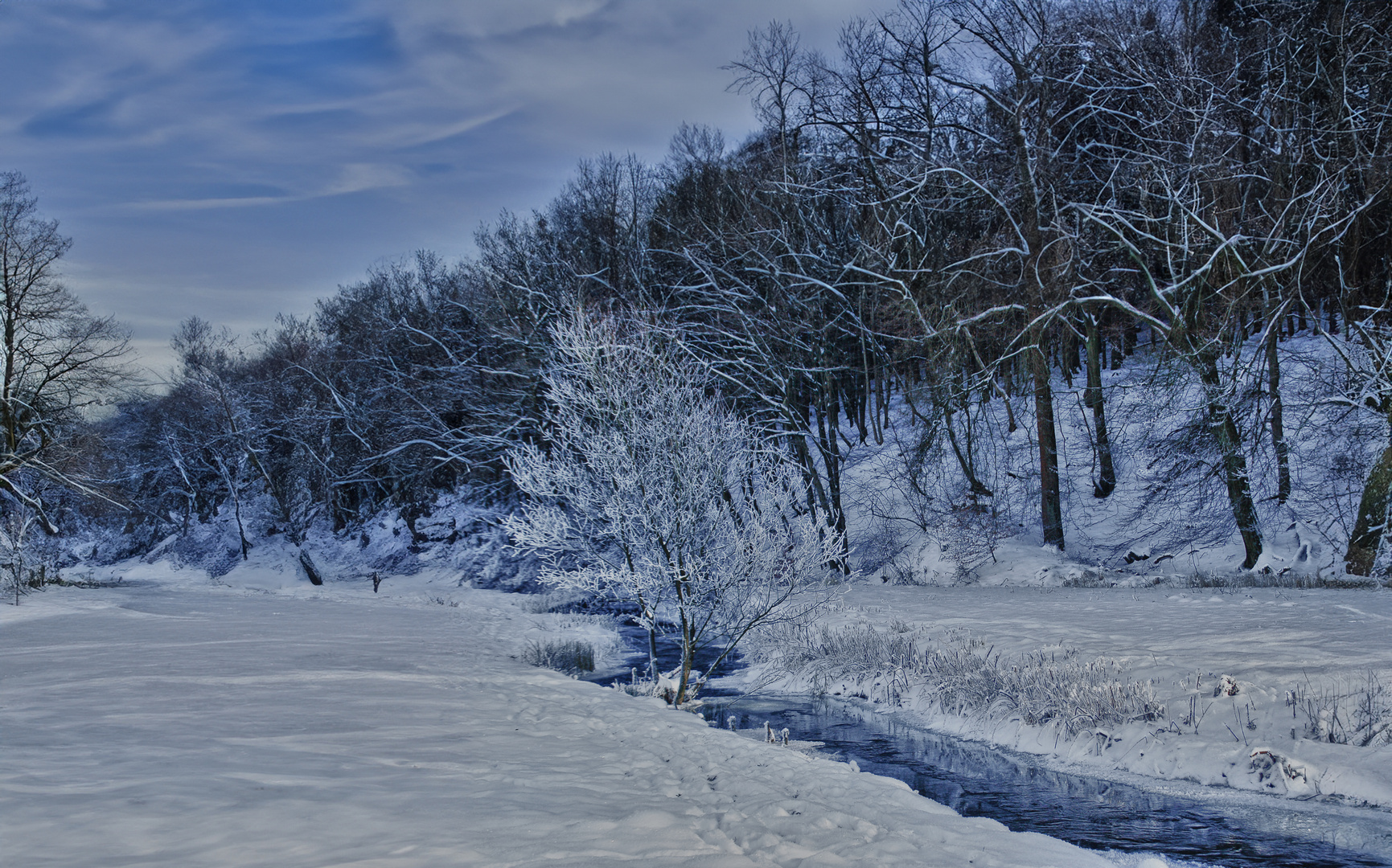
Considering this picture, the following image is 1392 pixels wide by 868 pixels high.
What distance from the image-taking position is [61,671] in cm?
1002

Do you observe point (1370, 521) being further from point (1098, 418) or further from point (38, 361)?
point (38, 361)

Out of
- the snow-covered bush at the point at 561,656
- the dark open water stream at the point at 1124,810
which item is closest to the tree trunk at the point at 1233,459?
the dark open water stream at the point at 1124,810

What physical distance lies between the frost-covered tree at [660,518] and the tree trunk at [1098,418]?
1138cm

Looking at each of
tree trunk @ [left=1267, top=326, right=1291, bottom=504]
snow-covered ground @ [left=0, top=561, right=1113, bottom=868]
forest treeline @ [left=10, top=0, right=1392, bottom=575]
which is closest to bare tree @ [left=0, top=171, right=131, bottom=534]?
forest treeline @ [left=10, top=0, right=1392, bottom=575]

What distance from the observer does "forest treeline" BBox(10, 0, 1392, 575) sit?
17109mm

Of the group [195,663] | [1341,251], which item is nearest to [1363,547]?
[1341,251]

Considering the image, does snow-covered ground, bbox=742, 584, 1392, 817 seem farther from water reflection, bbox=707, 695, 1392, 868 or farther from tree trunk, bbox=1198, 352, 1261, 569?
tree trunk, bbox=1198, 352, 1261, 569

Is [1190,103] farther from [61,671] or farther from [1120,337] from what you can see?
[61,671]

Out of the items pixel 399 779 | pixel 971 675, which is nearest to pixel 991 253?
pixel 971 675

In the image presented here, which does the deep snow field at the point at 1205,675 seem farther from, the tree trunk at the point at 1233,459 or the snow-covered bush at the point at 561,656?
the snow-covered bush at the point at 561,656

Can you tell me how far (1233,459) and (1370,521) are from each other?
2511 millimetres

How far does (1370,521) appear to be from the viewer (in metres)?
16.1

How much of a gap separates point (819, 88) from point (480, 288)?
16.8 meters

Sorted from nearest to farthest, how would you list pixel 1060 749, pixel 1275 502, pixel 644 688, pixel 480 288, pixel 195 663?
pixel 1060 749 → pixel 195 663 → pixel 644 688 → pixel 1275 502 → pixel 480 288
